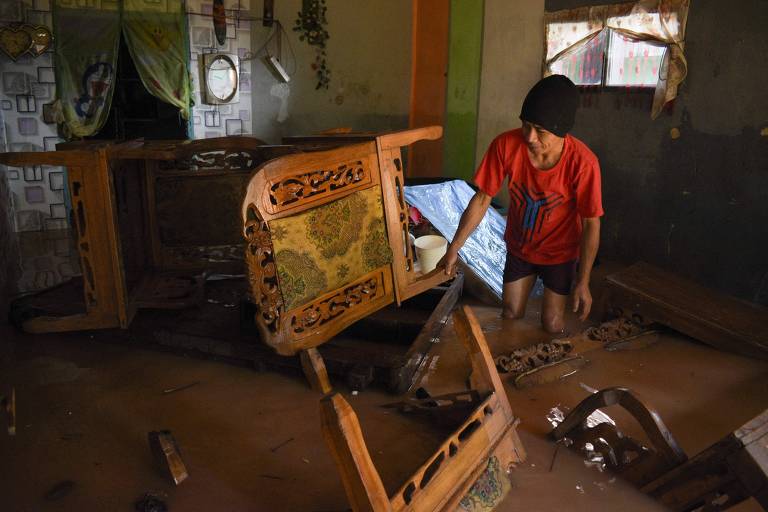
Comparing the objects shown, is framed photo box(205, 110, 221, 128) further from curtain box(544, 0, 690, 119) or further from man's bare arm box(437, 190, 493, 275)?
man's bare arm box(437, 190, 493, 275)

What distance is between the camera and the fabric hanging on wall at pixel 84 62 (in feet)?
22.2

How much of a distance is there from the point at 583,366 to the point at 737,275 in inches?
86.5

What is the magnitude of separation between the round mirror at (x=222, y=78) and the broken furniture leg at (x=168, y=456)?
6177 millimetres

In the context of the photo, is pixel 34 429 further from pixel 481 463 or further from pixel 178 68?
pixel 178 68

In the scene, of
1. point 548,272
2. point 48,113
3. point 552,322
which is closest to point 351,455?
point 548,272

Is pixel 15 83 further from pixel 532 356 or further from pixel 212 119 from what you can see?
pixel 532 356

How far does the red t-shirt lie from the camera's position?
3.45 m

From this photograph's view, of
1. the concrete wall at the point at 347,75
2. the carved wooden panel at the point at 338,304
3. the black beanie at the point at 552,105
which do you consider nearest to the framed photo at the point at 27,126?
the concrete wall at the point at 347,75

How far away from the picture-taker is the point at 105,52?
6.98 m

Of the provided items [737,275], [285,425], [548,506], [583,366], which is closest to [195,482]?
[285,425]

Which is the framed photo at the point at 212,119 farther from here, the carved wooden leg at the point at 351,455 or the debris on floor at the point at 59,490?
the carved wooden leg at the point at 351,455

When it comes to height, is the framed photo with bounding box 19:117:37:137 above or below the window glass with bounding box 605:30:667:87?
below

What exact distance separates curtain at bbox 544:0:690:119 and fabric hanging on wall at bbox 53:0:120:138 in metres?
5.22

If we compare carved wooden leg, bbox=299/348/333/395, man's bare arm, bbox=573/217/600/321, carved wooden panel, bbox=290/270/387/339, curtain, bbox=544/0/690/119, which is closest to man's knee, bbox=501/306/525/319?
man's bare arm, bbox=573/217/600/321
